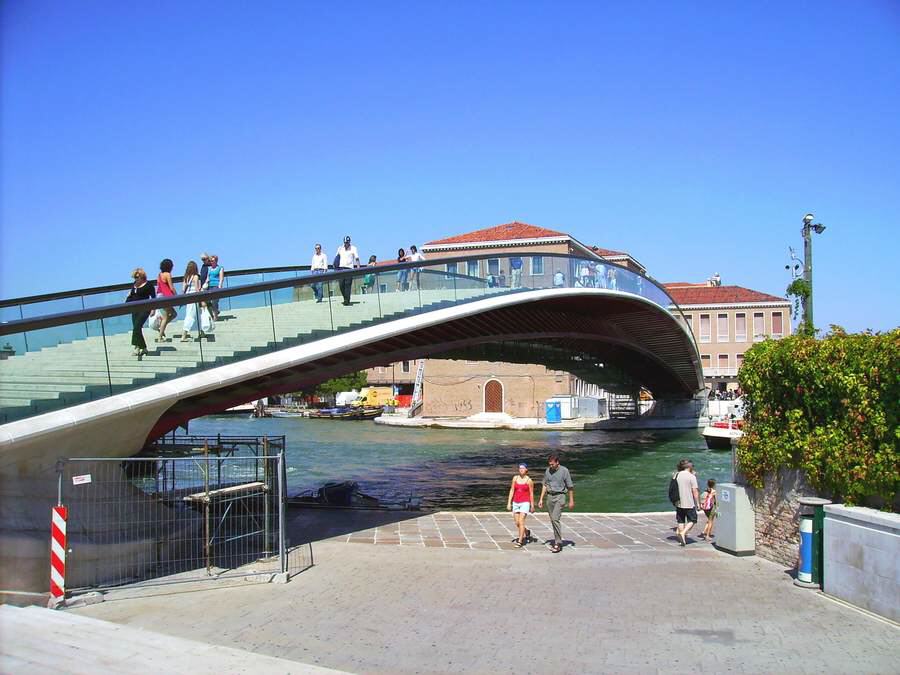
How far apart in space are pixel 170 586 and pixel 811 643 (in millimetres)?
5769

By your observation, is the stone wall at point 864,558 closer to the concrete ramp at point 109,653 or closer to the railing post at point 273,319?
the concrete ramp at point 109,653

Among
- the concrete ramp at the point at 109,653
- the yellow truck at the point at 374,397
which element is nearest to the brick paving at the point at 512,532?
the concrete ramp at the point at 109,653

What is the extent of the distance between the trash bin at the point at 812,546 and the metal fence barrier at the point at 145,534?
201 inches

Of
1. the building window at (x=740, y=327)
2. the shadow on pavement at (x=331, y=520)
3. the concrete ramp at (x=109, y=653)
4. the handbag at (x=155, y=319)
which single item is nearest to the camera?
the concrete ramp at (x=109, y=653)

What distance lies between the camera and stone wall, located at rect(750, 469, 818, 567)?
8891 millimetres

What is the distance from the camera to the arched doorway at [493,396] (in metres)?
54.9

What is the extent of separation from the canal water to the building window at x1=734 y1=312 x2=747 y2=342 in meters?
22.6

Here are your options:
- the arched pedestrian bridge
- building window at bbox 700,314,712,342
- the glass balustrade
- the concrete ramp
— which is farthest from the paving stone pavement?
building window at bbox 700,314,712,342

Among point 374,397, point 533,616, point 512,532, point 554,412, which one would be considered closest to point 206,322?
point 512,532

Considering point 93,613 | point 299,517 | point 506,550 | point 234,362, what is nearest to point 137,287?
point 234,362

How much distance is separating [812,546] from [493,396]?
154ft

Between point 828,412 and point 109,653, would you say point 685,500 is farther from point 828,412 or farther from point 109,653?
point 109,653

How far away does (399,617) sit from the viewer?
7094mm

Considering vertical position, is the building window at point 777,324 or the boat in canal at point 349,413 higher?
the building window at point 777,324
